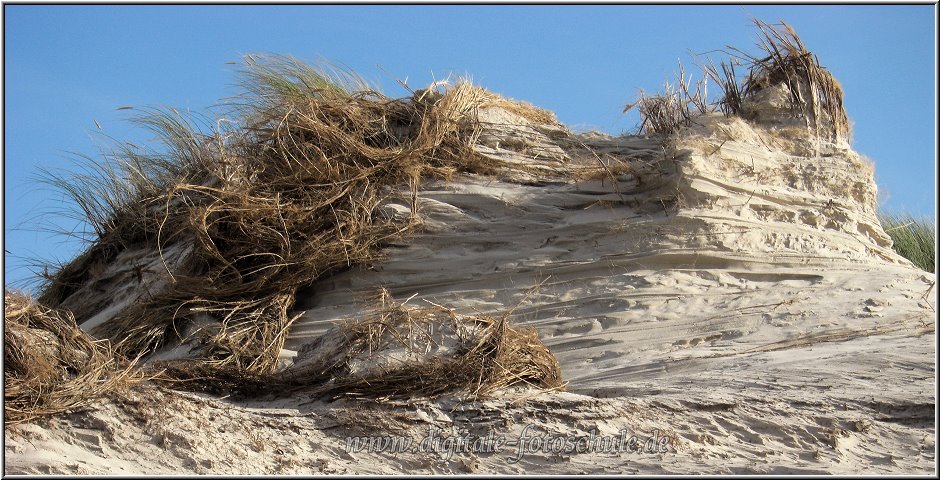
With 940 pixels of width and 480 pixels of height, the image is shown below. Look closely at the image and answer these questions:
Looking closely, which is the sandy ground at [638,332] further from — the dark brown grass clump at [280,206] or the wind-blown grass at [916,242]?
the wind-blown grass at [916,242]

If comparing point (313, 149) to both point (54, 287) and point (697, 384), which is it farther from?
point (697, 384)

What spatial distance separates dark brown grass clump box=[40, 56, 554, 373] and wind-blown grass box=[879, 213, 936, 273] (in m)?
4.84

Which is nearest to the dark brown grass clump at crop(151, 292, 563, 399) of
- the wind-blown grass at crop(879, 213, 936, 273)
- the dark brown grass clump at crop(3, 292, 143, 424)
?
the dark brown grass clump at crop(3, 292, 143, 424)

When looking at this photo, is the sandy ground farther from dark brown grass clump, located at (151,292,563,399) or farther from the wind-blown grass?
the wind-blown grass

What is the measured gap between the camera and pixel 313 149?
7.26 m

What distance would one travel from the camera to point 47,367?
16.4ft

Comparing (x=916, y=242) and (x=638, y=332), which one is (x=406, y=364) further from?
(x=916, y=242)

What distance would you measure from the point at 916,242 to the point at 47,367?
8.92 meters

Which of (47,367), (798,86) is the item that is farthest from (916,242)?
(47,367)

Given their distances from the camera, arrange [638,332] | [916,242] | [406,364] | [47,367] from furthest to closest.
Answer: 1. [916,242]
2. [638,332]
3. [406,364]
4. [47,367]

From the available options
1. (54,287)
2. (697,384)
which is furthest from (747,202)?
(54,287)

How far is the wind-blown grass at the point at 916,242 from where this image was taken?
1062 cm

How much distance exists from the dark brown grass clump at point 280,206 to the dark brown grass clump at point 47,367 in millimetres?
905

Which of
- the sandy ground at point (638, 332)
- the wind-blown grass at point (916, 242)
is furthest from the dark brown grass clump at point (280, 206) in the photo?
the wind-blown grass at point (916, 242)
